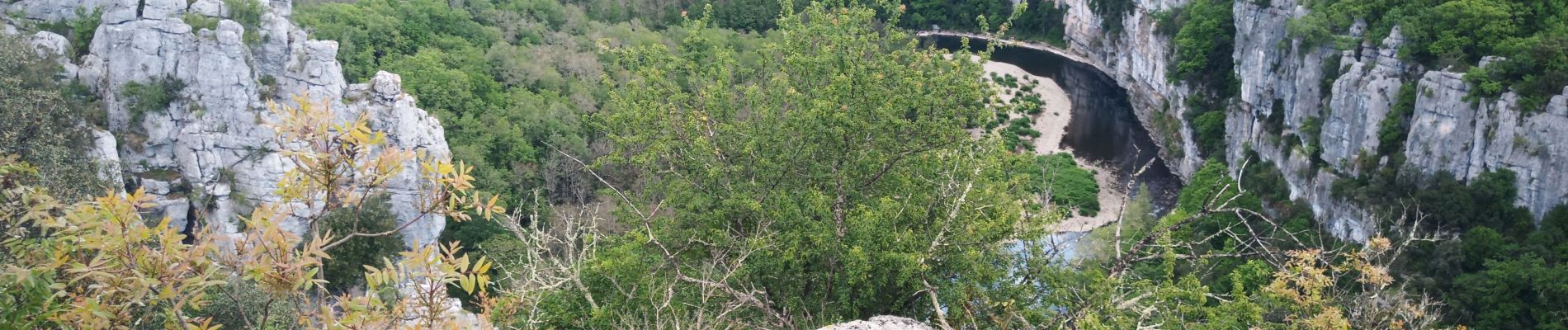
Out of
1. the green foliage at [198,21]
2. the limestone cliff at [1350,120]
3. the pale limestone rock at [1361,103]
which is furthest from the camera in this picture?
the pale limestone rock at [1361,103]

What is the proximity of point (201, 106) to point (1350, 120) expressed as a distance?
37.1 meters

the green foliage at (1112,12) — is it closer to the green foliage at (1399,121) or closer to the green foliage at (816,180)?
the green foliage at (1399,121)

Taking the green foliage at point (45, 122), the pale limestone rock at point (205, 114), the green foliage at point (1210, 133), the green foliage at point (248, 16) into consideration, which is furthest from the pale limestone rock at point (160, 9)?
the green foliage at point (1210, 133)

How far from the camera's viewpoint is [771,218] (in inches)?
510

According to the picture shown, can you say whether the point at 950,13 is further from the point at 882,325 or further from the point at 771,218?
the point at 882,325

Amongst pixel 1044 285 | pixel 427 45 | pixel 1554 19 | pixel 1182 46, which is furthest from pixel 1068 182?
pixel 1044 285

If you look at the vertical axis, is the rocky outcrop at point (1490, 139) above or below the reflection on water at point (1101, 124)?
above

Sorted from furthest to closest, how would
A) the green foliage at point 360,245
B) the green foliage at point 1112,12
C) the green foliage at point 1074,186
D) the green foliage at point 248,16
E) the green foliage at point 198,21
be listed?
the green foliage at point 1112,12
the green foliage at point 1074,186
the green foliage at point 248,16
the green foliage at point 198,21
the green foliage at point 360,245

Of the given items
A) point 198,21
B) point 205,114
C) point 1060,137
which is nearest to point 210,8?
point 198,21

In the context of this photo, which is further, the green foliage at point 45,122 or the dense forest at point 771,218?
the green foliage at point 45,122

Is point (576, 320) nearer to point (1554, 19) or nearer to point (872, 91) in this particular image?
point (872, 91)

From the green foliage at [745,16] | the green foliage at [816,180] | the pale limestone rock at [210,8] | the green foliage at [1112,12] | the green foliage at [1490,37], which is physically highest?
the green foliage at [816,180]

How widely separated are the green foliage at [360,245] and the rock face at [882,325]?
21211 mm

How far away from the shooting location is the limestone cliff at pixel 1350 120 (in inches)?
Answer: 1235
